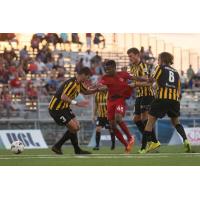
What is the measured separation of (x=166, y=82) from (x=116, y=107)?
4.17 feet

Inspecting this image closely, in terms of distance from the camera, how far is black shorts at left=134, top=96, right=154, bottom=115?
12.9 metres

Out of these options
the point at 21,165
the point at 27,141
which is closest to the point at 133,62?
the point at 21,165

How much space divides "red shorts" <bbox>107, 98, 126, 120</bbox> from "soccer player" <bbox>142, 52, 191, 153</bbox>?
0.82m

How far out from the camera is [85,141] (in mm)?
20984

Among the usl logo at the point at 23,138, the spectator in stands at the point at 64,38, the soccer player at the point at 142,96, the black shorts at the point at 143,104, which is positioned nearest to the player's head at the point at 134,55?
the soccer player at the point at 142,96

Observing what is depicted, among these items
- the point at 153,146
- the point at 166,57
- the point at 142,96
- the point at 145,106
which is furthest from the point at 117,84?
the point at 153,146

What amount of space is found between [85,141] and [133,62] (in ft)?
28.5

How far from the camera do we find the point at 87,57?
23.7 meters

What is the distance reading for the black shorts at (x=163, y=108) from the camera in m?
11.8

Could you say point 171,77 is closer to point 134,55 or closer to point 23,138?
point 134,55

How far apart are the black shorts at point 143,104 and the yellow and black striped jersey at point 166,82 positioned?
91 cm

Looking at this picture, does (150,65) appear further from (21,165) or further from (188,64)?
A: (21,165)

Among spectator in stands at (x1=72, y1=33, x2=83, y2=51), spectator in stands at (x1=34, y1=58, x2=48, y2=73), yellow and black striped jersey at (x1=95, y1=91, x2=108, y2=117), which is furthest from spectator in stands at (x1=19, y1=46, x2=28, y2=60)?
yellow and black striped jersey at (x1=95, y1=91, x2=108, y2=117)

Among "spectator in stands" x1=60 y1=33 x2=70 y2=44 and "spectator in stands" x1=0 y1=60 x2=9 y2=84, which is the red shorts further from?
"spectator in stands" x1=60 y1=33 x2=70 y2=44
